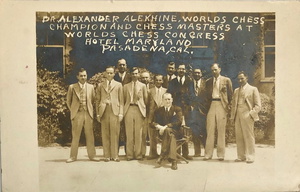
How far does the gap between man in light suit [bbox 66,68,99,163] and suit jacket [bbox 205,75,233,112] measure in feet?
1.13

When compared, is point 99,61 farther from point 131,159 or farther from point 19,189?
point 19,189

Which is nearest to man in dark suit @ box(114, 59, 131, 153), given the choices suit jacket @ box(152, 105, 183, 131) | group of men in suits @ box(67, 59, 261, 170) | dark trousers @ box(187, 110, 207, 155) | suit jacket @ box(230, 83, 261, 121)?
group of men in suits @ box(67, 59, 261, 170)

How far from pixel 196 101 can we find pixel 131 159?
0.26m

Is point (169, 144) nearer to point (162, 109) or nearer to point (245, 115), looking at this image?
point (162, 109)

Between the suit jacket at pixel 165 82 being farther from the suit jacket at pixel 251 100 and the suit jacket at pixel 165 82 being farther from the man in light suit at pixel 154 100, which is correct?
the suit jacket at pixel 251 100

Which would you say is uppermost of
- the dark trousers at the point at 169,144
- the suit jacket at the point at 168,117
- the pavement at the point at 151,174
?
the suit jacket at the point at 168,117

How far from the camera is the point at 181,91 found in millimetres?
1323

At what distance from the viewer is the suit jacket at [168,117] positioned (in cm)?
→ 132

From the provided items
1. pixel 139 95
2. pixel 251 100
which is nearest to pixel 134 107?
pixel 139 95

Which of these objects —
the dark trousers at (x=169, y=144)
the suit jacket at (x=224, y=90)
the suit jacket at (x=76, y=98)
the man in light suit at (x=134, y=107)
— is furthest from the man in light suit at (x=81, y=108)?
the suit jacket at (x=224, y=90)

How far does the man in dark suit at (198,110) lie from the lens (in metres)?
1.32

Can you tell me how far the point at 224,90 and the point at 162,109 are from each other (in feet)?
0.63

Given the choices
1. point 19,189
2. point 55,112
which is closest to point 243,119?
point 55,112

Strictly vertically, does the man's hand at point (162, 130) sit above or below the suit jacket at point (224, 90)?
below
